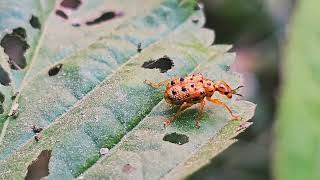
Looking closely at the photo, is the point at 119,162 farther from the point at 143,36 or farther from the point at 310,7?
the point at 310,7

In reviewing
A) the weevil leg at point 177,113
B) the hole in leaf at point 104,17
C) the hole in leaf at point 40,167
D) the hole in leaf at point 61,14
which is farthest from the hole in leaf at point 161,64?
the hole in leaf at point 40,167

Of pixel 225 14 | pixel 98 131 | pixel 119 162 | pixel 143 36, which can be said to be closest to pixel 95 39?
pixel 143 36

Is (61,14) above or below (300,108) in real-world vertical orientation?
above

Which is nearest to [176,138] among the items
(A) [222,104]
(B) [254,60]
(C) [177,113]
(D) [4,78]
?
(C) [177,113]

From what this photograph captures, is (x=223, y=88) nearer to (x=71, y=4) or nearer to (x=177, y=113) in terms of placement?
(x=177, y=113)

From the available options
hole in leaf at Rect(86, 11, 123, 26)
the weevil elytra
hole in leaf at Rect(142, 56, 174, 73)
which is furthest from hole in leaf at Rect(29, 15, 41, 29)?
the weevil elytra

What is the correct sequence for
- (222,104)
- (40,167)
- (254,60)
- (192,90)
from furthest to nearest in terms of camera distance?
(254,60) → (192,90) → (222,104) → (40,167)
